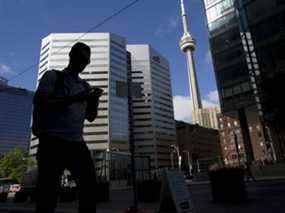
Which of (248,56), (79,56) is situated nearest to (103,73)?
(248,56)

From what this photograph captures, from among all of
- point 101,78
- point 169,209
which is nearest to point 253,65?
point 169,209

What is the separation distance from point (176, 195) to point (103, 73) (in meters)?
125

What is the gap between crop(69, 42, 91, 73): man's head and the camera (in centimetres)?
282

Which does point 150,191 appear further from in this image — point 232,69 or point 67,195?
point 232,69

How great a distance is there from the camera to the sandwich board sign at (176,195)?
559 centimetres

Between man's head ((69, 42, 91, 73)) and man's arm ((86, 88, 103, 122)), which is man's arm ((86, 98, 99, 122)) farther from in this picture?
man's head ((69, 42, 91, 73))

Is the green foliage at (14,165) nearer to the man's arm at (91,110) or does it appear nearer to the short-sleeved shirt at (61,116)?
the man's arm at (91,110)

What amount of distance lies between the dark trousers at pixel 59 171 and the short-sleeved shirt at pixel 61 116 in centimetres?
7

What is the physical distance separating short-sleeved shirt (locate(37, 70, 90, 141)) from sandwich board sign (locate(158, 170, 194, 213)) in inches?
139

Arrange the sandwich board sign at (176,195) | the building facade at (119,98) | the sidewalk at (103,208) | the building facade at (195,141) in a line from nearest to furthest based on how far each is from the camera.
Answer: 1. the sandwich board sign at (176,195)
2. the sidewalk at (103,208)
3. the building facade at (119,98)
4. the building facade at (195,141)

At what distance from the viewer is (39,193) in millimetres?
2393

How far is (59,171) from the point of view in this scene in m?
2.51

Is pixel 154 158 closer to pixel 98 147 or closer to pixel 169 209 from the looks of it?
pixel 98 147

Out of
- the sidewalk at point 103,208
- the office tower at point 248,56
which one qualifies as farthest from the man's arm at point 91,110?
the office tower at point 248,56
